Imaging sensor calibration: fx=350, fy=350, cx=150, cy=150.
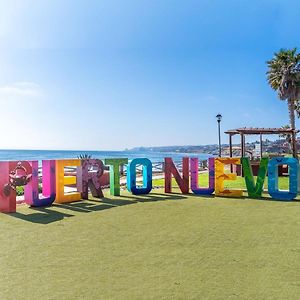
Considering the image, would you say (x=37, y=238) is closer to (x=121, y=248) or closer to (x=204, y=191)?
(x=121, y=248)

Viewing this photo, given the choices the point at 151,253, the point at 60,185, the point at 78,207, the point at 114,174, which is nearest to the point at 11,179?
the point at 60,185

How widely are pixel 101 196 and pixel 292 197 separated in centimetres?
688

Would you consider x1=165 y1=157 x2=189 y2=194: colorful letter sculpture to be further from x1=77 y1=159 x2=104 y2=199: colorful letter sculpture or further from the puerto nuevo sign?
x1=77 y1=159 x2=104 y2=199: colorful letter sculpture

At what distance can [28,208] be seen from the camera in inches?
420

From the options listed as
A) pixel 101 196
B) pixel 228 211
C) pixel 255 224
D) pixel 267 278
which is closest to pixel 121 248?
pixel 267 278

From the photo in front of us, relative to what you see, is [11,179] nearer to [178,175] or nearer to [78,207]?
[78,207]

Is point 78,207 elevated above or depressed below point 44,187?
below

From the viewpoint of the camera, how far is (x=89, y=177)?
42.2ft

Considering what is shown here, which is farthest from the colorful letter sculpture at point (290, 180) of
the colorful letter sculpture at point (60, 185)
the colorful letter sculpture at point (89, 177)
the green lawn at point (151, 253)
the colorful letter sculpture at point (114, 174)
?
the colorful letter sculpture at point (60, 185)

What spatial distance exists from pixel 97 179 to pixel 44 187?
224 cm

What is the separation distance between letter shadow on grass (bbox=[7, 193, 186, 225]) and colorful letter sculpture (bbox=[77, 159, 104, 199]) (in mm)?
494

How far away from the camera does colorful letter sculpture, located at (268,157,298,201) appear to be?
40.8ft

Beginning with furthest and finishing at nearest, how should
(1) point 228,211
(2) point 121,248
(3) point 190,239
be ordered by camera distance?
(1) point 228,211 < (3) point 190,239 < (2) point 121,248

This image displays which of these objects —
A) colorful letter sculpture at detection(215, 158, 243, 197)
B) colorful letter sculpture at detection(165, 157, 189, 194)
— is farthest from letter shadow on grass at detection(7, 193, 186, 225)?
colorful letter sculpture at detection(215, 158, 243, 197)
